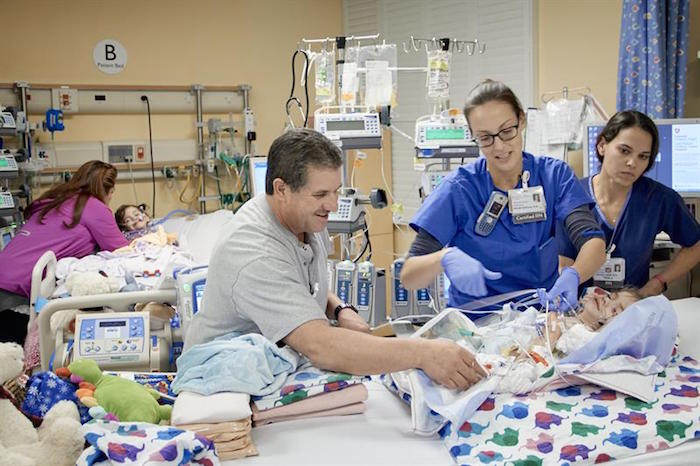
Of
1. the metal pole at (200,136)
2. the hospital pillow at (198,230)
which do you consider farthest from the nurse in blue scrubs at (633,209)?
the metal pole at (200,136)

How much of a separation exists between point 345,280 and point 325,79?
3.80ft

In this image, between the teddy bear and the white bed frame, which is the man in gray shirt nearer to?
the teddy bear

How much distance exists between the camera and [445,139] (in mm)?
3951

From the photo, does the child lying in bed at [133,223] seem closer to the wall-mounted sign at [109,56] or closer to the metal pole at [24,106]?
the metal pole at [24,106]

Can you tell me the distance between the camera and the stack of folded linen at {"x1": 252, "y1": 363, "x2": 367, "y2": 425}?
68.9 inches

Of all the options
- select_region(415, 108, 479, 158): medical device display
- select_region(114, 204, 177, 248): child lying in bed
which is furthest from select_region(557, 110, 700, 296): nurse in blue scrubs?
select_region(114, 204, 177, 248): child lying in bed

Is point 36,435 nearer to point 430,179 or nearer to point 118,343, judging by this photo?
point 118,343

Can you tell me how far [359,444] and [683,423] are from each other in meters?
0.76

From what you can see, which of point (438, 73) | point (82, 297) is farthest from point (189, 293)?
point (438, 73)

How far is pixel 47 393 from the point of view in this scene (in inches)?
67.1

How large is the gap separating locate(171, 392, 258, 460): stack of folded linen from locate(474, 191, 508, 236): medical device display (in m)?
1.09

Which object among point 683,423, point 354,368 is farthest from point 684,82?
point 354,368

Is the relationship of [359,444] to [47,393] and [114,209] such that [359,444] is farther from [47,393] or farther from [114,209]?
[114,209]

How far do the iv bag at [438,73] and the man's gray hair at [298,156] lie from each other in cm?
222
